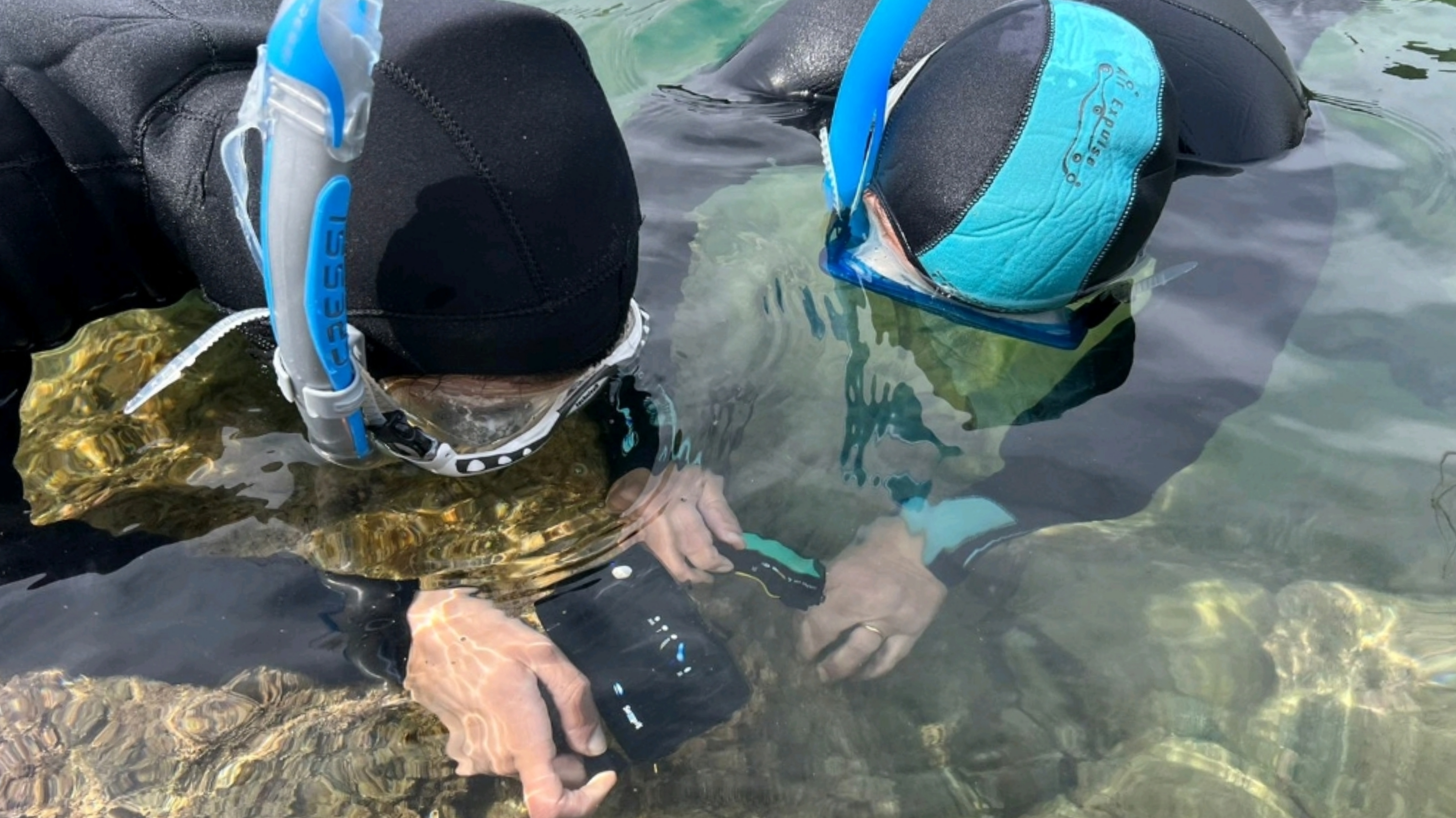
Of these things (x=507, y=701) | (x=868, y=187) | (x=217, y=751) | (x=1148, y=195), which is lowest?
(x=217, y=751)

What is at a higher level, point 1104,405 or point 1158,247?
point 1158,247

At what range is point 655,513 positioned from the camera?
2363mm

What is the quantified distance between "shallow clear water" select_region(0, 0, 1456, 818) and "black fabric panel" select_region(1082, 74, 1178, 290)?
0.33 m

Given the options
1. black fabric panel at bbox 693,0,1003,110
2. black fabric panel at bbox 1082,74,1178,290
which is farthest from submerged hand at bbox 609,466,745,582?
black fabric panel at bbox 693,0,1003,110

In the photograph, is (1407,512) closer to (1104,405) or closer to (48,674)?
(1104,405)

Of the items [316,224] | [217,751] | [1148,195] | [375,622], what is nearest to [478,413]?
[375,622]

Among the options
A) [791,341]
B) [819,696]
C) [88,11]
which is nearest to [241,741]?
[819,696]

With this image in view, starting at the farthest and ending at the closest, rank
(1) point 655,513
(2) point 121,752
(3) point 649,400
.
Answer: (3) point 649,400, (1) point 655,513, (2) point 121,752

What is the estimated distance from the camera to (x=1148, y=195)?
2396 mm

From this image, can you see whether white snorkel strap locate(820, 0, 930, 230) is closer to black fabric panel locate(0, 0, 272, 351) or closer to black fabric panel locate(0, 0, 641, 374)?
black fabric panel locate(0, 0, 641, 374)

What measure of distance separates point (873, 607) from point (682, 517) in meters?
0.44

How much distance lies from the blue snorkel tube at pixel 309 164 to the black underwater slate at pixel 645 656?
0.67 m

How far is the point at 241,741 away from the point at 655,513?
0.89 m

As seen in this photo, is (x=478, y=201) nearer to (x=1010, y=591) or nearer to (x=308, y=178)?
(x=308, y=178)
